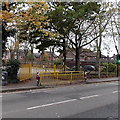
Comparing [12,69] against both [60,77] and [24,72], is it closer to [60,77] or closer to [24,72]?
[24,72]

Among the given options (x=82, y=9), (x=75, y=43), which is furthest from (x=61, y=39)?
(x=82, y=9)

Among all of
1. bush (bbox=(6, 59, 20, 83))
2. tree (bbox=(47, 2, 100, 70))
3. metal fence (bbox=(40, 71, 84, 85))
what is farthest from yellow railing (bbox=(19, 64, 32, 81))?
tree (bbox=(47, 2, 100, 70))

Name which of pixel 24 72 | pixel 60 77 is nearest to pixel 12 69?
pixel 24 72

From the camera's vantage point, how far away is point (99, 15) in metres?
20.8

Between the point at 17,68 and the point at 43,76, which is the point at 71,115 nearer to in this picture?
the point at 43,76

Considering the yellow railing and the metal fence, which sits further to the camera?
the yellow railing

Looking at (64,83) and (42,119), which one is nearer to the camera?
(42,119)

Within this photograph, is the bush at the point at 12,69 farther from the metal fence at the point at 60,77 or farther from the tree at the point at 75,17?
the tree at the point at 75,17

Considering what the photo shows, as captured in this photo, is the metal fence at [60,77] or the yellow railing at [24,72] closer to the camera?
the metal fence at [60,77]

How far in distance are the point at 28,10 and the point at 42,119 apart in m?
5.94

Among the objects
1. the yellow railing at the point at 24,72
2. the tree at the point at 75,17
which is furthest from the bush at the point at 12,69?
the tree at the point at 75,17

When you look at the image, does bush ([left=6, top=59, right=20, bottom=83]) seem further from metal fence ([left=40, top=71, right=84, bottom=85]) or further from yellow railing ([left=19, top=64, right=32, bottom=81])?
metal fence ([left=40, top=71, right=84, bottom=85])

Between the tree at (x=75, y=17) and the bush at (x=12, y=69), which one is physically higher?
the tree at (x=75, y=17)

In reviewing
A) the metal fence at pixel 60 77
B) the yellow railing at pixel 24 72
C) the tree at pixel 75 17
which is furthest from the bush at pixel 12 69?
the tree at pixel 75 17
